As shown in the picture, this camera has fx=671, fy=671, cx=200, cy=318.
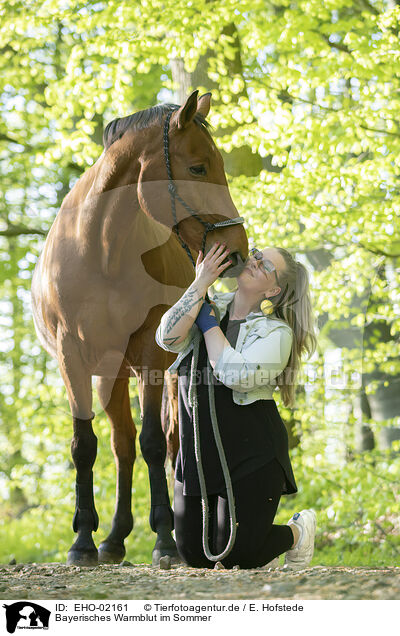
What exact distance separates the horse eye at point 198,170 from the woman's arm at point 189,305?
46cm

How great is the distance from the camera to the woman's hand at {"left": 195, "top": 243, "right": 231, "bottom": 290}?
110 inches

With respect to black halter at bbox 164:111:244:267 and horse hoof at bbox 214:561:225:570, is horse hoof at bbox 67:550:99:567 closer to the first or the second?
horse hoof at bbox 214:561:225:570

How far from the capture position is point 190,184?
125 inches

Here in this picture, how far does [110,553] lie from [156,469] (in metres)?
0.78

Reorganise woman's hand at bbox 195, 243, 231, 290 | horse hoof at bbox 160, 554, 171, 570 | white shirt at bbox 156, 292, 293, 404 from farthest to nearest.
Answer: horse hoof at bbox 160, 554, 171, 570 < woman's hand at bbox 195, 243, 231, 290 < white shirt at bbox 156, 292, 293, 404

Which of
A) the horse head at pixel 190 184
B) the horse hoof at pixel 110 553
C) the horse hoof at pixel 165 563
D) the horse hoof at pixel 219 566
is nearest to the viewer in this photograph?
the horse hoof at pixel 219 566

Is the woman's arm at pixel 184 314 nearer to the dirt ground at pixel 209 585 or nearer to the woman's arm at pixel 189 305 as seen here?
the woman's arm at pixel 189 305

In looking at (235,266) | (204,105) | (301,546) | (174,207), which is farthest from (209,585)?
(204,105)

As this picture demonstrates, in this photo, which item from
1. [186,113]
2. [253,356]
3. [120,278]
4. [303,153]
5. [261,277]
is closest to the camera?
[253,356]

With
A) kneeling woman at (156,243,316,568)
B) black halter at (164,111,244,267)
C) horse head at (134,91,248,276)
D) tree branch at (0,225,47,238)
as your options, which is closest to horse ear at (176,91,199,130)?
horse head at (134,91,248,276)

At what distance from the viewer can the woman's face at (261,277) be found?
2.96m
